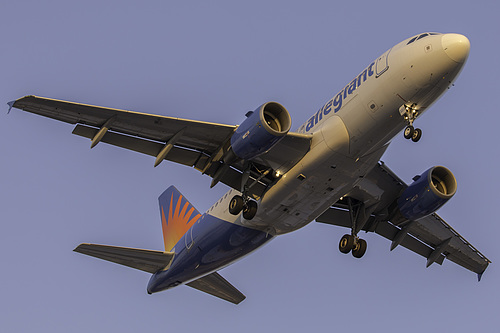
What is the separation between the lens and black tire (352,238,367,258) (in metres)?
27.3

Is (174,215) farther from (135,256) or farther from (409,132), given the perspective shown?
(409,132)

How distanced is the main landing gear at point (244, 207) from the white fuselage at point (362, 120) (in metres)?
0.34

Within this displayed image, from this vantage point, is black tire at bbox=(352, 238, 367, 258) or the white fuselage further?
black tire at bbox=(352, 238, 367, 258)

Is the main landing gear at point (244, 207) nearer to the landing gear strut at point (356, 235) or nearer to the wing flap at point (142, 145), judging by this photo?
the wing flap at point (142, 145)

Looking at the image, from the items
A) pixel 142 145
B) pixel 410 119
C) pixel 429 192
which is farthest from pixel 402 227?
pixel 142 145

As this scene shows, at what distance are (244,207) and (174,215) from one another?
349 inches

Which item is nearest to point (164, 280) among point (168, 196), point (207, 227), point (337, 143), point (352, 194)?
point (207, 227)

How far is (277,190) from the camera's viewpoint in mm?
23812

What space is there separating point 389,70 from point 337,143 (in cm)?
288

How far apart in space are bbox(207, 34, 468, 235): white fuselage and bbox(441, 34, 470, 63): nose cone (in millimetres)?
30

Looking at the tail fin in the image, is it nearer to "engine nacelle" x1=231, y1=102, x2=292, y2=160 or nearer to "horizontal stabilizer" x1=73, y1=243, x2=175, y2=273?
"horizontal stabilizer" x1=73, y1=243, x2=175, y2=273

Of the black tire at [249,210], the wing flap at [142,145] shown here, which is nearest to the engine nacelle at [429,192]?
the black tire at [249,210]

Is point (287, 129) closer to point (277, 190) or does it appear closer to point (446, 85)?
point (277, 190)

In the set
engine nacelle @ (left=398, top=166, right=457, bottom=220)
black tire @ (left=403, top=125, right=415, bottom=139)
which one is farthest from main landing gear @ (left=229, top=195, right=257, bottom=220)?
engine nacelle @ (left=398, top=166, right=457, bottom=220)
